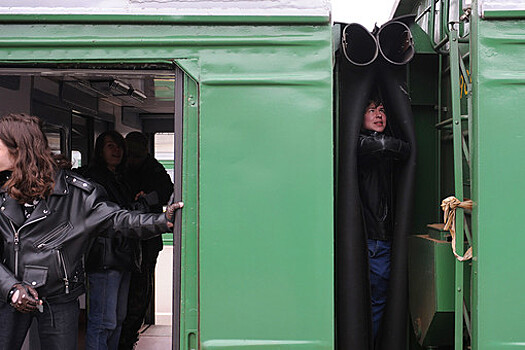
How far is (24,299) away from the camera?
2.26 meters

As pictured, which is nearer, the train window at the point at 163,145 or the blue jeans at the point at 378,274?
the blue jeans at the point at 378,274

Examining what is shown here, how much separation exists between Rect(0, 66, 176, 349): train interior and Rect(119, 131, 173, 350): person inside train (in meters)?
0.51

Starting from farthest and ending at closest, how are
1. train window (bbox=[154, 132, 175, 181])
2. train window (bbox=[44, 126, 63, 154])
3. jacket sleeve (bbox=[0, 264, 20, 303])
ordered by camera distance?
train window (bbox=[154, 132, 175, 181]) → train window (bbox=[44, 126, 63, 154]) → jacket sleeve (bbox=[0, 264, 20, 303])

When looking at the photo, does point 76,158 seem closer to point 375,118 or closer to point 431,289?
point 375,118

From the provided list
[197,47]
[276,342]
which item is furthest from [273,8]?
[276,342]

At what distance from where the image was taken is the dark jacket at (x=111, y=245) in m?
3.34

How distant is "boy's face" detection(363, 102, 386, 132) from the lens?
286 centimetres

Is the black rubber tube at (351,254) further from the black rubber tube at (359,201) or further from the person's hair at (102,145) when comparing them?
the person's hair at (102,145)

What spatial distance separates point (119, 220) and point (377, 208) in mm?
1421

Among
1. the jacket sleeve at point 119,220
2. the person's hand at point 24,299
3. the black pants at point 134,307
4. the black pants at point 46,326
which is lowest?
the black pants at point 134,307

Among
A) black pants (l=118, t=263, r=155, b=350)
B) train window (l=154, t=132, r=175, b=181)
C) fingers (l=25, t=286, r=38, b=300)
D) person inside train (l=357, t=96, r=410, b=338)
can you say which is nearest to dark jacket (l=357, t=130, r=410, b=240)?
person inside train (l=357, t=96, r=410, b=338)

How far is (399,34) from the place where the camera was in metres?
2.76

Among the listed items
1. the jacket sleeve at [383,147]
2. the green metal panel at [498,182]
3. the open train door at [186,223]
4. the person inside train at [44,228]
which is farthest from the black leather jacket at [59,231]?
the green metal panel at [498,182]

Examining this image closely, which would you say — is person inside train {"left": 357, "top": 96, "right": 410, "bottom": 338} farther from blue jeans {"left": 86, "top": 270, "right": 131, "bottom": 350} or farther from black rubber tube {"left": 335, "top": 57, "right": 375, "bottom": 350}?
blue jeans {"left": 86, "top": 270, "right": 131, "bottom": 350}
